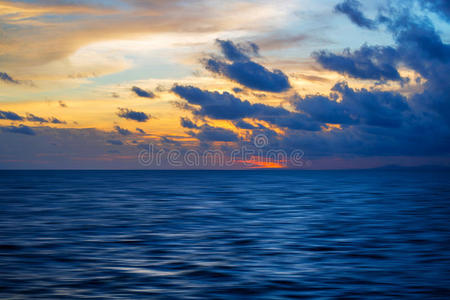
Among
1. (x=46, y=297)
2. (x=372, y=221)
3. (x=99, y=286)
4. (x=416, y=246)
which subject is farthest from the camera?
(x=372, y=221)

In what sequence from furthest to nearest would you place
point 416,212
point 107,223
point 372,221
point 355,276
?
point 416,212, point 372,221, point 107,223, point 355,276

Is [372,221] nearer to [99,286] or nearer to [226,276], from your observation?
[226,276]

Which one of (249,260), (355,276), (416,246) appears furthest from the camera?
(416,246)

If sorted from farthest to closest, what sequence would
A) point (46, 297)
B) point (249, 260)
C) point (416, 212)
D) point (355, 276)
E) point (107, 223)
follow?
point (416, 212) < point (107, 223) < point (249, 260) < point (355, 276) < point (46, 297)

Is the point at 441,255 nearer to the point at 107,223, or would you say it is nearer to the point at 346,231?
the point at 346,231

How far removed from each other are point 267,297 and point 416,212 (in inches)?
1085

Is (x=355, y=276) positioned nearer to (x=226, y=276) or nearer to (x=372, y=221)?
(x=226, y=276)

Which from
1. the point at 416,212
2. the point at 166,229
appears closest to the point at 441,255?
the point at 166,229

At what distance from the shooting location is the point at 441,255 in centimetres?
1795

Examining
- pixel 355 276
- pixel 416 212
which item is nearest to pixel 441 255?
pixel 355 276

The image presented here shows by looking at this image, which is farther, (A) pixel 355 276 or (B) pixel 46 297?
(A) pixel 355 276

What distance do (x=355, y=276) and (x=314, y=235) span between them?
8.70 metres

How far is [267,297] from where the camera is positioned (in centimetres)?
1226

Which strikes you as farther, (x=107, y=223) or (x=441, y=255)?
(x=107, y=223)
